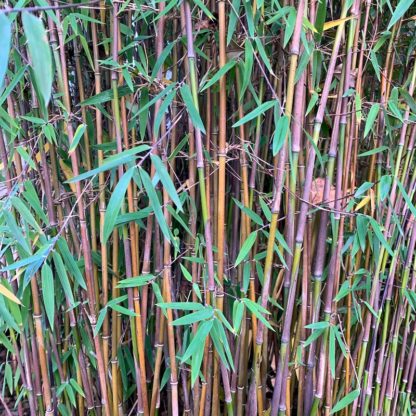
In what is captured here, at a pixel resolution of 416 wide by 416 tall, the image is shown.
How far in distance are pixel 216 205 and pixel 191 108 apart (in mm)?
264

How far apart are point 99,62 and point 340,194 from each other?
57cm

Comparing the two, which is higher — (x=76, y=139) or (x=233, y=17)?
(x=233, y=17)

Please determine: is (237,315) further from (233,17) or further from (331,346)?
(233,17)

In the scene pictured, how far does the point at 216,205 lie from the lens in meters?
0.90

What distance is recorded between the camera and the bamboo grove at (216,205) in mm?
798

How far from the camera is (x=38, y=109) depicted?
0.88 m

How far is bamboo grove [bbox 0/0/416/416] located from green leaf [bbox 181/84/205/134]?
3cm

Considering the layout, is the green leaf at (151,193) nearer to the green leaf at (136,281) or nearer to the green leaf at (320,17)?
the green leaf at (136,281)

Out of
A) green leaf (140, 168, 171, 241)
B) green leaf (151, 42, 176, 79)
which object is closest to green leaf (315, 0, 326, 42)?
green leaf (151, 42, 176, 79)

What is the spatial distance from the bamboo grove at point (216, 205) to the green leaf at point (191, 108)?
0.03 meters

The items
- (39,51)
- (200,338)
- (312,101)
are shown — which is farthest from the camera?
(312,101)

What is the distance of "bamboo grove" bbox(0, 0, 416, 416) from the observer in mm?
798

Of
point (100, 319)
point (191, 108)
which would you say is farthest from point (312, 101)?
point (100, 319)

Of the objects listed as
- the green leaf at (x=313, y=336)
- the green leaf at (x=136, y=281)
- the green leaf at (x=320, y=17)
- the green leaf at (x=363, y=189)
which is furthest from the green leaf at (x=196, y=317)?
the green leaf at (x=320, y=17)
